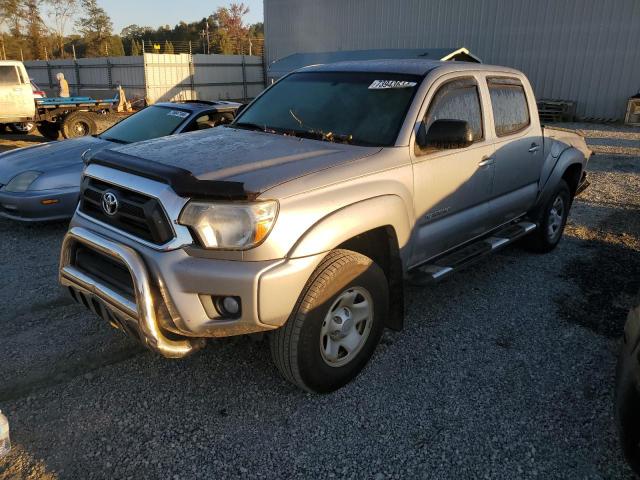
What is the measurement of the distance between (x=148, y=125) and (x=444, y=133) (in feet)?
14.9

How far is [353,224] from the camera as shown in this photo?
9.30ft

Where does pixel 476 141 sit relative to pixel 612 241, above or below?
above

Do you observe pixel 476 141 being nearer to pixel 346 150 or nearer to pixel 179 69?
pixel 346 150

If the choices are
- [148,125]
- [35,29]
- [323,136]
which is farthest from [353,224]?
[35,29]

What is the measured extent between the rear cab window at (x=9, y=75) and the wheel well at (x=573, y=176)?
475 inches

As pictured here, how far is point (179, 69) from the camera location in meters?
24.5

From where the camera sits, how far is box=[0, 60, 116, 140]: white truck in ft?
39.1

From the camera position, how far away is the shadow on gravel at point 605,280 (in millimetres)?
4215

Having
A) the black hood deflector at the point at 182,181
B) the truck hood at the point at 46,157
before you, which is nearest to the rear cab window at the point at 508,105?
the black hood deflector at the point at 182,181

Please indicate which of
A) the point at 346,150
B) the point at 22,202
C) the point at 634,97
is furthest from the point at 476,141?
the point at 634,97

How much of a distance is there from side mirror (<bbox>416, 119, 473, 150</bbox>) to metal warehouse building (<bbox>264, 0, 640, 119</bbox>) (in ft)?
59.3

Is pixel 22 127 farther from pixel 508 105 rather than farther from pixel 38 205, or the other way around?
pixel 508 105

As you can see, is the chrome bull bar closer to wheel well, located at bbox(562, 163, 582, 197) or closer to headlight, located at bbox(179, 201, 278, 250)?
headlight, located at bbox(179, 201, 278, 250)

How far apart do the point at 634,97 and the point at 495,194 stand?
640 inches
